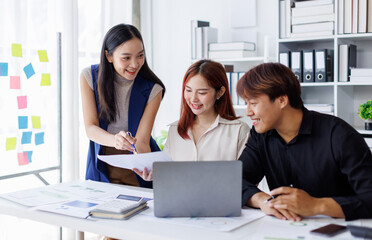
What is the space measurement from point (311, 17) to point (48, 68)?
75.1 inches

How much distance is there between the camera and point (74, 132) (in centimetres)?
348

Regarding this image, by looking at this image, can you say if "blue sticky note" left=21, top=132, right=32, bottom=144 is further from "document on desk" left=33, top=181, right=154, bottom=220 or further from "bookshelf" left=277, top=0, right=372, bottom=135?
"bookshelf" left=277, top=0, right=372, bottom=135

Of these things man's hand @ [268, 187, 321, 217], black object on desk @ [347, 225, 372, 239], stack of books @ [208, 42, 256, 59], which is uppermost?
stack of books @ [208, 42, 256, 59]

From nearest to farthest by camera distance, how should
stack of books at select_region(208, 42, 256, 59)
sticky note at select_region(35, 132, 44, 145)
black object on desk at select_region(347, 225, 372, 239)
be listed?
black object on desk at select_region(347, 225, 372, 239) < sticky note at select_region(35, 132, 44, 145) < stack of books at select_region(208, 42, 256, 59)

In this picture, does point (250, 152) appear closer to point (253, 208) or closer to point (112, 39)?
point (253, 208)

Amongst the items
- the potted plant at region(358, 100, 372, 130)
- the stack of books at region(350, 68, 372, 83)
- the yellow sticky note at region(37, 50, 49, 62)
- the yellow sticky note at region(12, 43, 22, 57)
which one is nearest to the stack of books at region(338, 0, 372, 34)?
the stack of books at region(350, 68, 372, 83)

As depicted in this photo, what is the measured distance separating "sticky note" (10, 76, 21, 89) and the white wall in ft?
5.31

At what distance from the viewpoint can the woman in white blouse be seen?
2.04m

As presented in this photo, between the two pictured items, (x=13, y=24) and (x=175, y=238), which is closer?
(x=175, y=238)

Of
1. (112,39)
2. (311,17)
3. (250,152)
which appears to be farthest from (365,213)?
(311,17)

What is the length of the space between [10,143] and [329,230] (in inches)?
85.9

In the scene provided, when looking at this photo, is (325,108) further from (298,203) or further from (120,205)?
(120,205)

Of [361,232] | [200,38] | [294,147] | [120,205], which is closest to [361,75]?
[200,38]

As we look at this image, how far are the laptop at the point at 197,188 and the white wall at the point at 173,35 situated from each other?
275 centimetres
